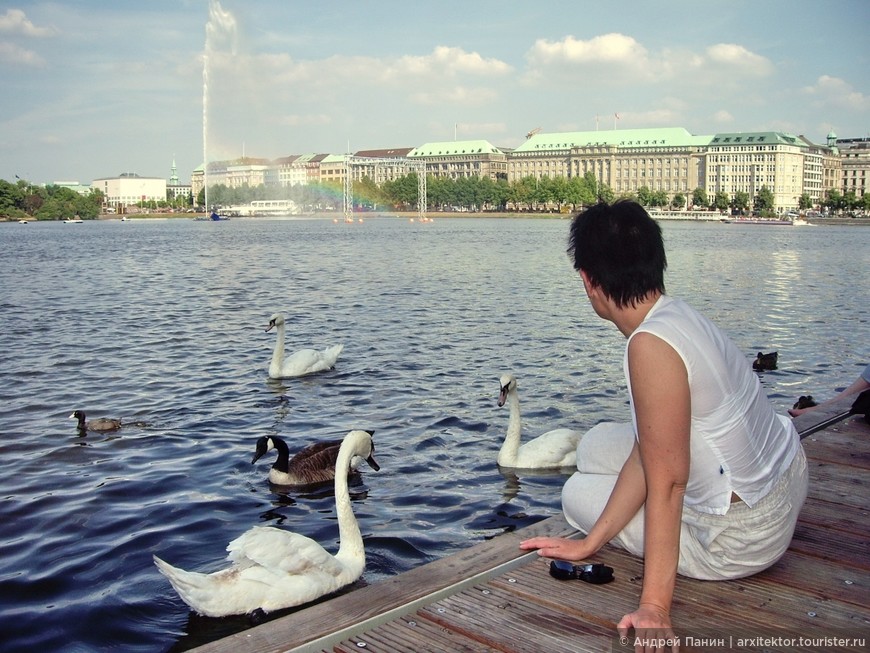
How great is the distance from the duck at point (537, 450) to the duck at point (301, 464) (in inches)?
58.5

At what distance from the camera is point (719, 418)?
295cm

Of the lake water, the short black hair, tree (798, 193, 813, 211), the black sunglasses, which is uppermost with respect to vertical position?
tree (798, 193, 813, 211)

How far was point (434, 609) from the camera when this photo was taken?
10.7 ft

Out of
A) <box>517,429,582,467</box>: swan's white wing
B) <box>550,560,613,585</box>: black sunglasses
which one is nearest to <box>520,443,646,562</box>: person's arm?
<box>550,560,613,585</box>: black sunglasses

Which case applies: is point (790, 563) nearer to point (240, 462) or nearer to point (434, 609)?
point (434, 609)

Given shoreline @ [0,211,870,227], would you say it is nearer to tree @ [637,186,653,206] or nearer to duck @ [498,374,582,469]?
tree @ [637,186,653,206]

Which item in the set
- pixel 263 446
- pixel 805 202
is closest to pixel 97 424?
pixel 263 446

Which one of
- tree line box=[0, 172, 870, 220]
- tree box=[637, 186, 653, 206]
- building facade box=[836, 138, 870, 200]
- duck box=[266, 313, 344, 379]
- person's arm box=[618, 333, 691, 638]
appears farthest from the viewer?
building facade box=[836, 138, 870, 200]

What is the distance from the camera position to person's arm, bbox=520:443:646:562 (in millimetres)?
3297

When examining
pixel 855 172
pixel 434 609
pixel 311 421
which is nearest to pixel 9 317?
pixel 311 421

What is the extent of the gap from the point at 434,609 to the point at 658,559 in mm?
915

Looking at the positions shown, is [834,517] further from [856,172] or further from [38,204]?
[856,172]

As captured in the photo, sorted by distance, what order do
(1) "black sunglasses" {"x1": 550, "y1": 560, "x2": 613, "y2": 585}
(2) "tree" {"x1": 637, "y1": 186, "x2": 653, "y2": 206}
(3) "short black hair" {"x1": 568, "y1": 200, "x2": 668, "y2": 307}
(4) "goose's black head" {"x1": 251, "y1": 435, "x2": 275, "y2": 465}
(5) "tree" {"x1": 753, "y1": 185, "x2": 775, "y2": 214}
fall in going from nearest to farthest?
(3) "short black hair" {"x1": 568, "y1": 200, "x2": 668, "y2": 307}
(1) "black sunglasses" {"x1": 550, "y1": 560, "x2": 613, "y2": 585}
(4) "goose's black head" {"x1": 251, "y1": 435, "x2": 275, "y2": 465}
(5) "tree" {"x1": 753, "y1": 185, "x2": 775, "y2": 214}
(2) "tree" {"x1": 637, "y1": 186, "x2": 653, "y2": 206}

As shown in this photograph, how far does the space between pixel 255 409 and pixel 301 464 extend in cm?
328
